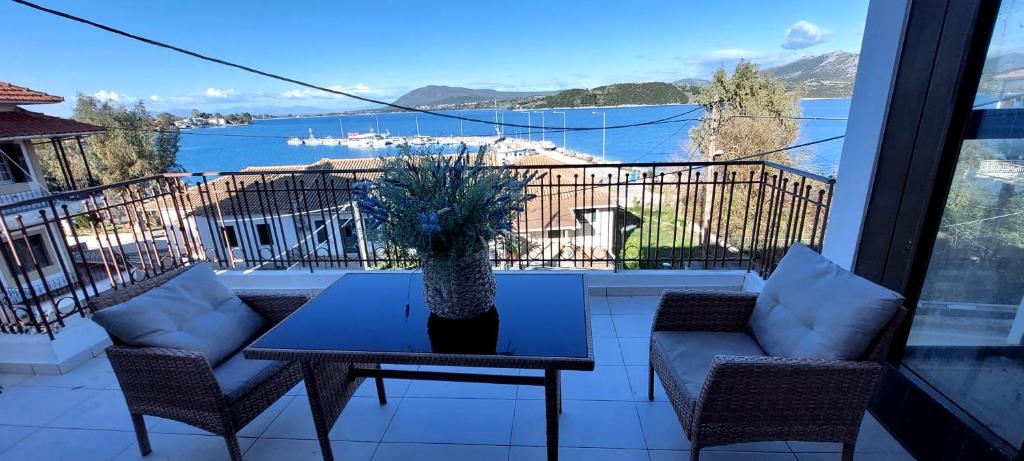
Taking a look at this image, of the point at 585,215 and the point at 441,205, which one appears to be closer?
the point at 441,205

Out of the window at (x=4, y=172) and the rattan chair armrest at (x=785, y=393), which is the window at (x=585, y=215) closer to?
the rattan chair armrest at (x=785, y=393)

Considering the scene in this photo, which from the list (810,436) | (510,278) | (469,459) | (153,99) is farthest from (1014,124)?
(153,99)

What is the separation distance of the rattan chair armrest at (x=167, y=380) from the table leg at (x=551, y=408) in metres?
1.22

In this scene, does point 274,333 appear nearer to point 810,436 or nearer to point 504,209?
point 504,209

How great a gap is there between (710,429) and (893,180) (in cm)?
136

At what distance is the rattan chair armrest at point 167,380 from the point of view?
4.62 ft

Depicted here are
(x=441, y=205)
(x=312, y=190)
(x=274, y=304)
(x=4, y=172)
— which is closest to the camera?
(x=441, y=205)

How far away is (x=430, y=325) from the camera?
1469 mm

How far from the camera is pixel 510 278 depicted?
1905 mm

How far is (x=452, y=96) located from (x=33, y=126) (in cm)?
980

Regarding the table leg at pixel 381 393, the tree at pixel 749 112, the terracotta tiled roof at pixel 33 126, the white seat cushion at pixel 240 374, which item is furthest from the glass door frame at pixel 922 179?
the terracotta tiled roof at pixel 33 126

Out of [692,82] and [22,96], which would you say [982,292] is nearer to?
[692,82]

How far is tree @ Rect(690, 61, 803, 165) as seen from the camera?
Result: 11367mm

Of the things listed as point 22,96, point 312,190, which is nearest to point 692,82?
point 312,190
